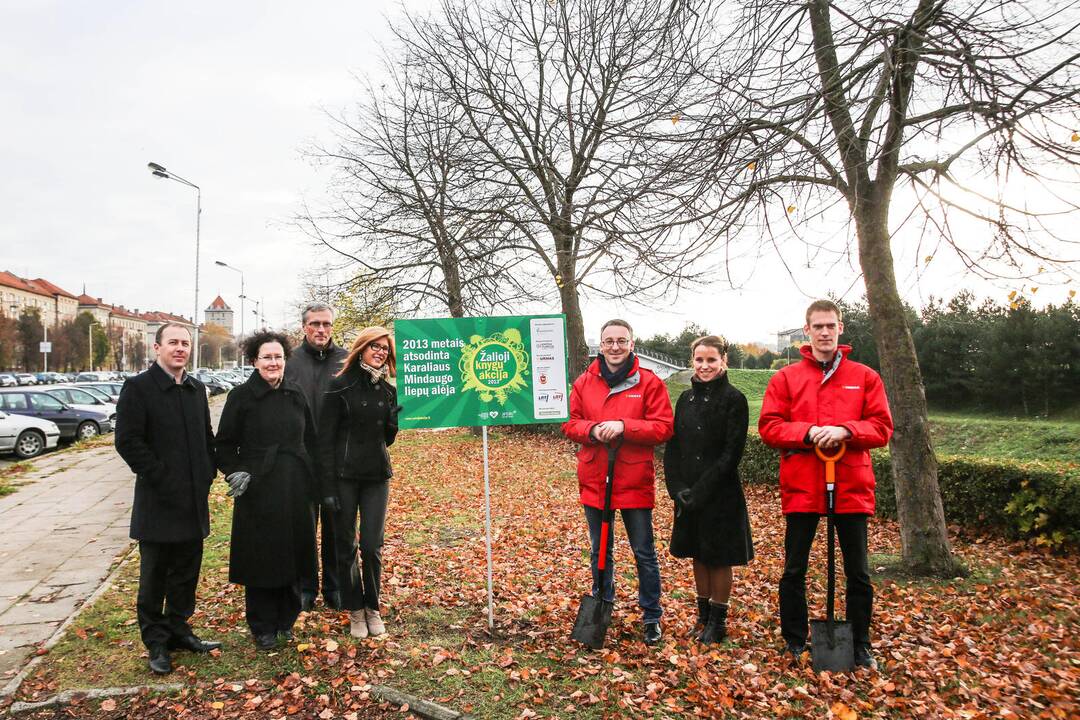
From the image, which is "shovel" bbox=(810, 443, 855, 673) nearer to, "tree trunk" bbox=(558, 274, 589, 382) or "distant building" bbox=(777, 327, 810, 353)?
"distant building" bbox=(777, 327, 810, 353)

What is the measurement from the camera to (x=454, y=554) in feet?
23.8

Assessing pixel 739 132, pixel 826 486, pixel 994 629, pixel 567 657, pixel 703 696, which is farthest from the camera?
pixel 739 132

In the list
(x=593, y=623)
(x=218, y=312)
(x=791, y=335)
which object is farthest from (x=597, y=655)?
(x=218, y=312)

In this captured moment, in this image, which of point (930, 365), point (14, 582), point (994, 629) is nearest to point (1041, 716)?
point (994, 629)

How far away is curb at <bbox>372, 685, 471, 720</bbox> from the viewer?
3.65 m

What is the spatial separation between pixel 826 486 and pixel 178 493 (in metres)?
4.18

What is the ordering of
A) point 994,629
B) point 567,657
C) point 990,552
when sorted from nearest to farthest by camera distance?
point 567,657 → point 994,629 → point 990,552

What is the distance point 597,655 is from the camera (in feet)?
14.4

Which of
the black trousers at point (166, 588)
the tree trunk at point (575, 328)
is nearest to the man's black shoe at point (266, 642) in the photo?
the black trousers at point (166, 588)

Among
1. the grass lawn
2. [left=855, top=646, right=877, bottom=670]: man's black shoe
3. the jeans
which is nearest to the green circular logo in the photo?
the jeans

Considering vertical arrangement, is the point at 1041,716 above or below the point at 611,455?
below

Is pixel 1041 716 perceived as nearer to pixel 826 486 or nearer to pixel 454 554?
pixel 826 486

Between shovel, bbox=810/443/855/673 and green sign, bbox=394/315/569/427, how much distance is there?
6.24 ft

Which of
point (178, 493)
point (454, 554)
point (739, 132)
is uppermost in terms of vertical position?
point (739, 132)
